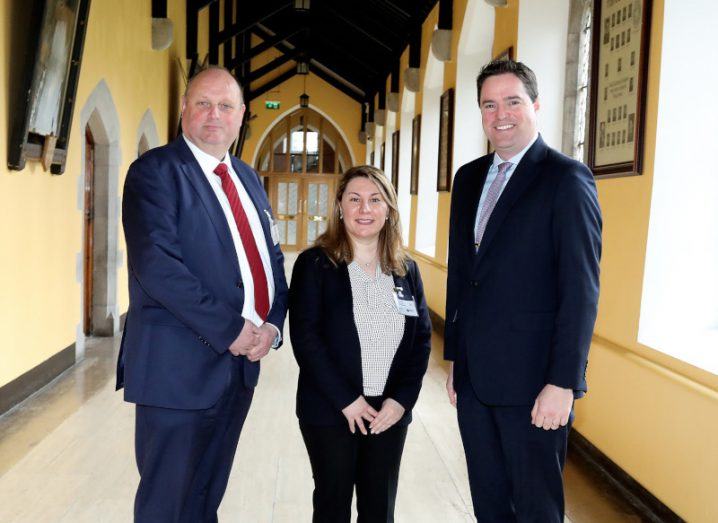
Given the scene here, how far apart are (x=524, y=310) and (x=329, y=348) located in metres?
0.53

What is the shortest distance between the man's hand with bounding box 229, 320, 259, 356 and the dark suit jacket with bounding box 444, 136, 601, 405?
57 cm

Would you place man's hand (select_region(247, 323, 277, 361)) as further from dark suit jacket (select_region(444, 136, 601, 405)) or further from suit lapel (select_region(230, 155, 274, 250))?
dark suit jacket (select_region(444, 136, 601, 405))

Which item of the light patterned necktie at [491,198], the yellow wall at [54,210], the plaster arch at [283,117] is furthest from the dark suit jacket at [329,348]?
the plaster arch at [283,117]

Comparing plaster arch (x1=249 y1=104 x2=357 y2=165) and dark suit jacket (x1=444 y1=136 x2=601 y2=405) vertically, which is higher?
plaster arch (x1=249 y1=104 x2=357 y2=165)

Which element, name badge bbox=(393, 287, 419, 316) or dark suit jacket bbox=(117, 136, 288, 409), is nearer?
dark suit jacket bbox=(117, 136, 288, 409)

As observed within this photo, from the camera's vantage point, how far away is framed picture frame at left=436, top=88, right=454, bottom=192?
273 inches

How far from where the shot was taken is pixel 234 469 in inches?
122

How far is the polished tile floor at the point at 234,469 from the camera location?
2650 millimetres

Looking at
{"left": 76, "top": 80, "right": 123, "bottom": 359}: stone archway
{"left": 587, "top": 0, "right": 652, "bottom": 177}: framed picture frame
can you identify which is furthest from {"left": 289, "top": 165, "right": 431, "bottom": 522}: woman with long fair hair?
{"left": 76, "top": 80, "right": 123, "bottom": 359}: stone archway

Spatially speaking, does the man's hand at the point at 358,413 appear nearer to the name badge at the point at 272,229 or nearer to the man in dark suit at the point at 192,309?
the man in dark suit at the point at 192,309

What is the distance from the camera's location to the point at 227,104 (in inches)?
73.5

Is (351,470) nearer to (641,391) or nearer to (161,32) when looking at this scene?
(641,391)

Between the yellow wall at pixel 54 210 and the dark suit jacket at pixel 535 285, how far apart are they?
9.38 feet

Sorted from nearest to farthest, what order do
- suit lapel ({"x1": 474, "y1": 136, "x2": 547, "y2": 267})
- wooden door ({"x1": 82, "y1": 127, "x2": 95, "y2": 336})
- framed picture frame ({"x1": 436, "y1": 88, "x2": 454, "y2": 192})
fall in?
suit lapel ({"x1": 474, "y1": 136, "x2": 547, "y2": 267})
wooden door ({"x1": 82, "y1": 127, "x2": 95, "y2": 336})
framed picture frame ({"x1": 436, "y1": 88, "x2": 454, "y2": 192})
